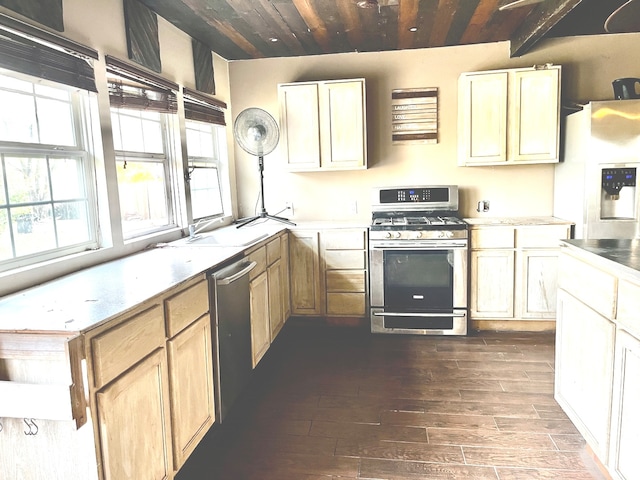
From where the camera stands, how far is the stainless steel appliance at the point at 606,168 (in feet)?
10.8

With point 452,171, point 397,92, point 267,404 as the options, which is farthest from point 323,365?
point 397,92

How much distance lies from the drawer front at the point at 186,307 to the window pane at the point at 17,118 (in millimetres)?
1005

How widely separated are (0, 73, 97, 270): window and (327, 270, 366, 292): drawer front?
6.62ft

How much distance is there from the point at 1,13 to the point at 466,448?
279 centimetres

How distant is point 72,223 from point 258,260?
45.5 inches

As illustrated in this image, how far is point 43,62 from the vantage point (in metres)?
1.97

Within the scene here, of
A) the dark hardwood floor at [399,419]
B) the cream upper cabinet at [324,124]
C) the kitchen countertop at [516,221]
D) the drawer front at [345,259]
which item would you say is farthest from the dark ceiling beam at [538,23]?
the dark hardwood floor at [399,419]

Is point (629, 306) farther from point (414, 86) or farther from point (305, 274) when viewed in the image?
point (414, 86)

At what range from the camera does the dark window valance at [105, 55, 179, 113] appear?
8.32 feet

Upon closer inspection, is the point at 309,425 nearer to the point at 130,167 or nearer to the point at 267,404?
the point at 267,404

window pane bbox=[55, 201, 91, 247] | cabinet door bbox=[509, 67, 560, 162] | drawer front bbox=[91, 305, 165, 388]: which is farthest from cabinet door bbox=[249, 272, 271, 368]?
cabinet door bbox=[509, 67, 560, 162]

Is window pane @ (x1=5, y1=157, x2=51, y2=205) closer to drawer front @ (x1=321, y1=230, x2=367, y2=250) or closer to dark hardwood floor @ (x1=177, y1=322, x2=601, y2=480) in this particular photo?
dark hardwood floor @ (x1=177, y1=322, x2=601, y2=480)

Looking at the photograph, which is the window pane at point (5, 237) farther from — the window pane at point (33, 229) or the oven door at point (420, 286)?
the oven door at point (420, 286)

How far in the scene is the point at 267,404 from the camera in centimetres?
270
